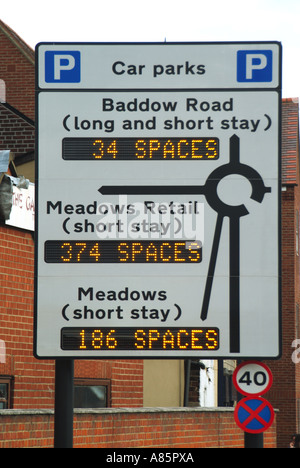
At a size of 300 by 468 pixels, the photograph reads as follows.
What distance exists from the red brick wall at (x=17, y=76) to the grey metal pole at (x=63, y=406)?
20.1 metres

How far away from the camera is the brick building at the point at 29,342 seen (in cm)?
1414

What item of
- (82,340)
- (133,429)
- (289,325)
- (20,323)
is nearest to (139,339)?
(82,340)

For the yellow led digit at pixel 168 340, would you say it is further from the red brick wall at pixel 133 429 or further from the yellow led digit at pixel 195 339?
the red brick wall at pixel 133 429

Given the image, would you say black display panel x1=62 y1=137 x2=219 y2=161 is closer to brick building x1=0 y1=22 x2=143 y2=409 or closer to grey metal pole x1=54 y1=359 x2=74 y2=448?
grey metal pole x1=54 y1=359 x2=74 y2=448

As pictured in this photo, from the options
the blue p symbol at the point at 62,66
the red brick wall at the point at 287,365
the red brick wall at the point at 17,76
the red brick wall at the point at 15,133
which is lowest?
the red brick wall at the point at 287,365

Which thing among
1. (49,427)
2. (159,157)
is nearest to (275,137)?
(159,157)

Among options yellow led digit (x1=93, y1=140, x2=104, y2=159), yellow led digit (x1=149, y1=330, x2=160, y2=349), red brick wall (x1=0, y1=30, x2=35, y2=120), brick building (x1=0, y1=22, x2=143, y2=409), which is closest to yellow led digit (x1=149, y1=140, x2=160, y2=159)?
yellow led digit (x1=93, y1=140, x2=104, y2=159)

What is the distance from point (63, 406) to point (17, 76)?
2149 centimetres

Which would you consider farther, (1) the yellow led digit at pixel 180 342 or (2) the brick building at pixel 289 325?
(2) the brick building at pixel 289 325

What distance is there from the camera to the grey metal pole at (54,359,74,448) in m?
7.02

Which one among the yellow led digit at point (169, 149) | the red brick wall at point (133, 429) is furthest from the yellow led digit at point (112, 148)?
the red brick wall at point (133, 429)

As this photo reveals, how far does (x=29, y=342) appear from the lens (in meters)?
14.6

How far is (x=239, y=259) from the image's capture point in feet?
23.5

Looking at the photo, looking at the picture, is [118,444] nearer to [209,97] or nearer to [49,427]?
[49,427]
